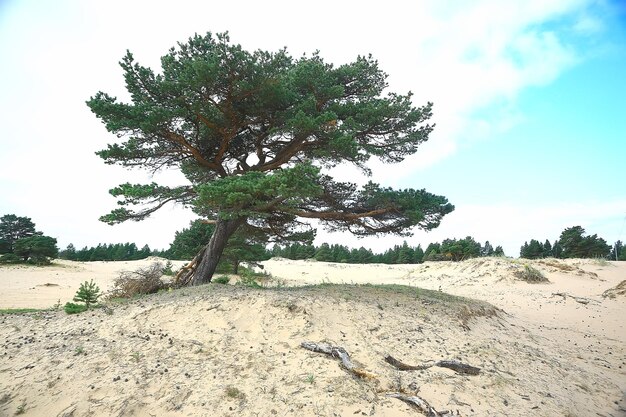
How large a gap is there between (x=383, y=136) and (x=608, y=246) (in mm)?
44804

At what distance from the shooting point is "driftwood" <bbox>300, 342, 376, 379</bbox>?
497 centimetres

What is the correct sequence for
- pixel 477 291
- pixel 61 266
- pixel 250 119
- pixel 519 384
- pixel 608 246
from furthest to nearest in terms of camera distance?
1. pixel 608 246
2. pixel 61 266
3. pixel 477 291
4. pixel 250 119
5. pixel 519 384

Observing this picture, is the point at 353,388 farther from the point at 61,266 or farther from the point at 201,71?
the point at 61,266

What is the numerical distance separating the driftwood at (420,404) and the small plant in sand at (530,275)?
57.6 ft

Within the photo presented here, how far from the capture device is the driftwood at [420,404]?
164 inches

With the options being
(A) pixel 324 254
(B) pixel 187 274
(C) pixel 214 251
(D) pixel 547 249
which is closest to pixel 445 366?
(C) pixel 214 251

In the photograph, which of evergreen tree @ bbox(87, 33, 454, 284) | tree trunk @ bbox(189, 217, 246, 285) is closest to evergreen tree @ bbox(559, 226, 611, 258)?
evergreen tree @ bbox(87, 33, 454, 284)

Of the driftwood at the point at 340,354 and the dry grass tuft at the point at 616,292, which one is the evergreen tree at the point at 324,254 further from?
the driftwood at the point at 340,354

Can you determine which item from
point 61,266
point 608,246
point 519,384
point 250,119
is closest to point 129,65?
point 250,119

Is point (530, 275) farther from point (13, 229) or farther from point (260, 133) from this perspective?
point (13, 229)

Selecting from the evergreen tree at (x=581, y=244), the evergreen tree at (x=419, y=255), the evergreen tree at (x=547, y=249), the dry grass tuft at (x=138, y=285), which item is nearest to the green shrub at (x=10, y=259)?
the dry grass tuft at (x=138, y=285)

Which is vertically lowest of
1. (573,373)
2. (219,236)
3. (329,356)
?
(573,373)

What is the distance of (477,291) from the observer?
1691cm

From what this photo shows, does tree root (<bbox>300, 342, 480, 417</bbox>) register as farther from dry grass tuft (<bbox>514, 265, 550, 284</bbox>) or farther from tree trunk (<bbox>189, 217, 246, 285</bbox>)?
dry grass tuft (<bbox>514, 265, 550, 284</bbox>)
